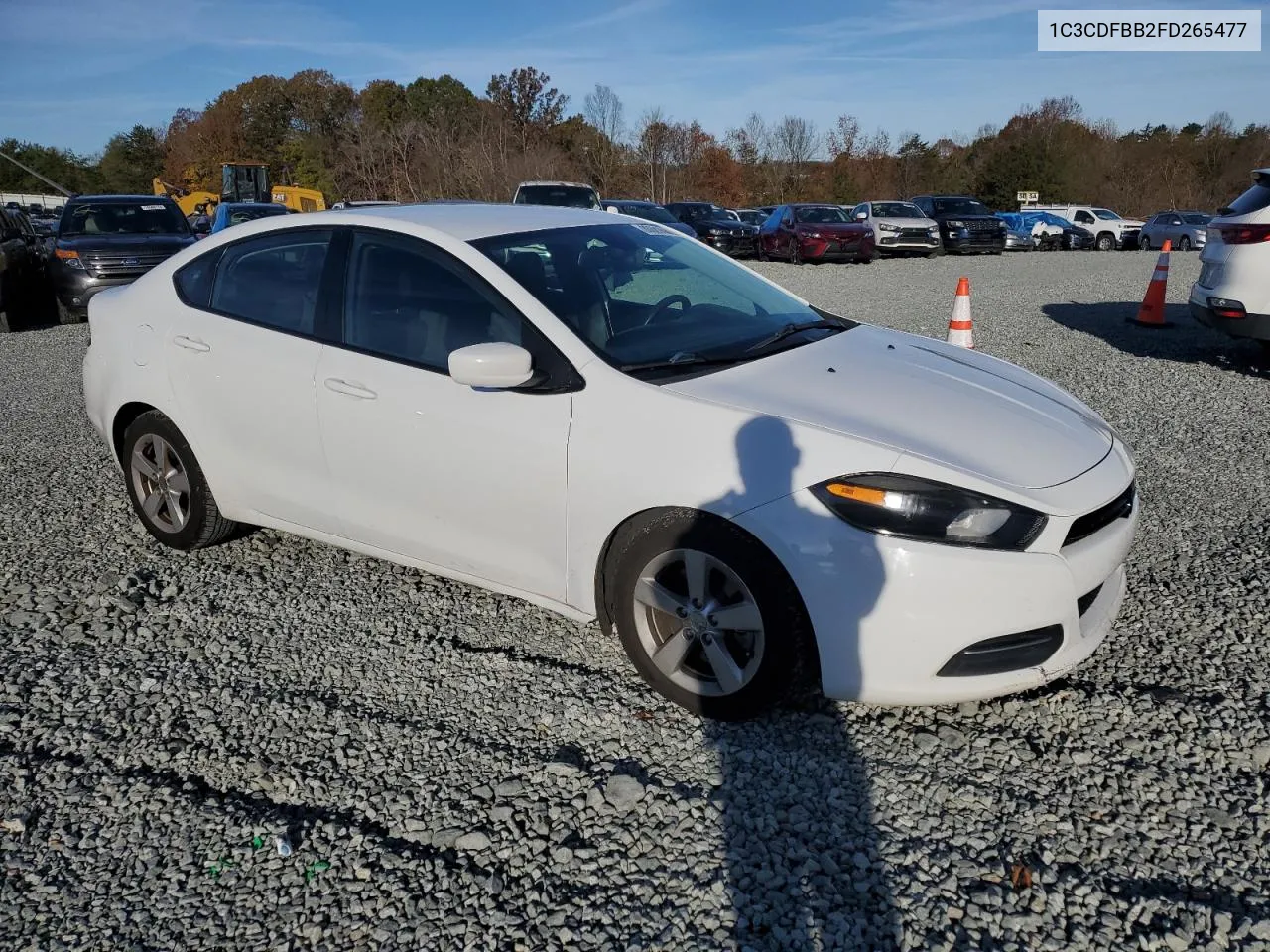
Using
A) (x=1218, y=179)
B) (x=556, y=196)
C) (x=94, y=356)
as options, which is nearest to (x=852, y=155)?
(x=1218, y=179)

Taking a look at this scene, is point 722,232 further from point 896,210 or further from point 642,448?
point 642,448

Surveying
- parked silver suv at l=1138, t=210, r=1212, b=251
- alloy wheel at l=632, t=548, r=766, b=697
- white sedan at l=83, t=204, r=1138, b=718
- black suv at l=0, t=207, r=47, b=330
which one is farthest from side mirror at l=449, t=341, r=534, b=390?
parked silver suv at l=1138, t=210, r=1212, b=251

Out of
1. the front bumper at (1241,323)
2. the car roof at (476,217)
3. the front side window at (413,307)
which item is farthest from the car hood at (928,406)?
the front bumper at (1241,323)

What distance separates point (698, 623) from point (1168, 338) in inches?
367

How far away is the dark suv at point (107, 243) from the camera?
40.7 ft

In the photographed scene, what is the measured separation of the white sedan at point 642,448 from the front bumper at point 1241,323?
4.95 m

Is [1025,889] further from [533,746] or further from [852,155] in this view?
[852,155]

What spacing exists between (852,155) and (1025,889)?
6168 centimetres

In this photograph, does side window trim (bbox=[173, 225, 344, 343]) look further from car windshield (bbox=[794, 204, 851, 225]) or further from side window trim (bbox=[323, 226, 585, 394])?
car windshield (bbox=[794, 204, 851, 225])

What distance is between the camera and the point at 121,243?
41.6 ft

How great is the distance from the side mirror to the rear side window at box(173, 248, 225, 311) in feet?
5.66

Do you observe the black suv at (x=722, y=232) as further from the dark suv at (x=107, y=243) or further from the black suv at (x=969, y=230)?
the dark suv at (x=107, y=243)

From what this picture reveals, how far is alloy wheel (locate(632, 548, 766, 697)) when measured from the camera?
9.73ft

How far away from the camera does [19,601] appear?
411 centimetres
